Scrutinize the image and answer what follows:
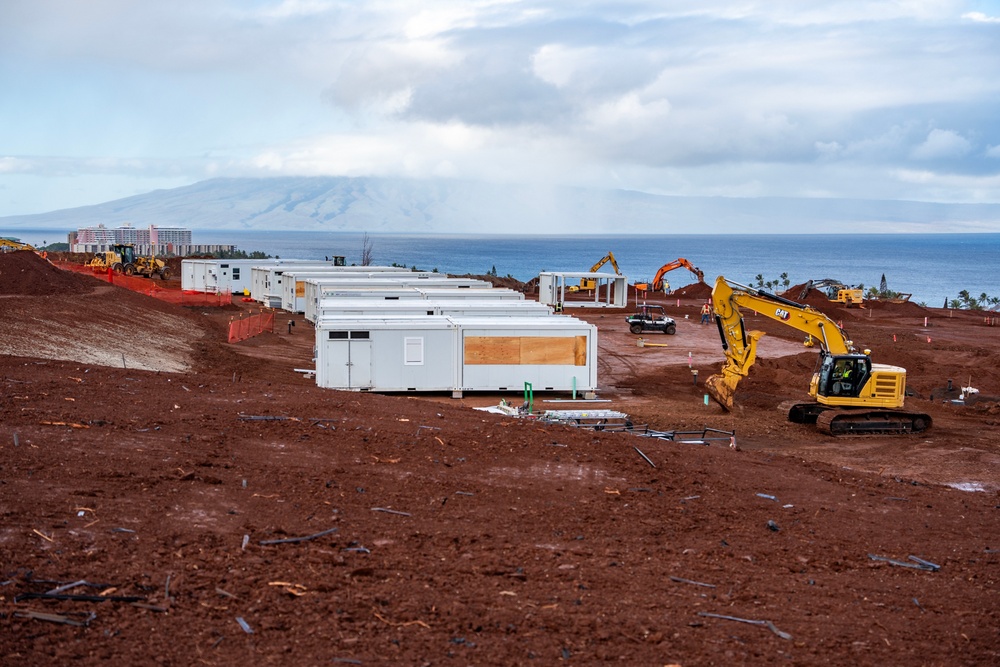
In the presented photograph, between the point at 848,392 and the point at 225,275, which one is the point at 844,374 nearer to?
the point at 848,392

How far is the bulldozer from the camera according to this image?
74625 millimetres

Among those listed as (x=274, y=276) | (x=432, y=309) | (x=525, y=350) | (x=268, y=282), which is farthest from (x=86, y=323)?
(x=268, y=282)

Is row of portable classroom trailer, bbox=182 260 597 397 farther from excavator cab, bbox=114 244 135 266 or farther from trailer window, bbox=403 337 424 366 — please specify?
excavator cab, bbox=114 244 135 266

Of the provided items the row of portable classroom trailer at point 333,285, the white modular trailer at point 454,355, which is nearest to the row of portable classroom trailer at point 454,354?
the white modular trailer at point 454,355

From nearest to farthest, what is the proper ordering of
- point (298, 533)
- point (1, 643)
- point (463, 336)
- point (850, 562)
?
point (1, 643), point (298, 533), point (850, 562), point (463, 336)

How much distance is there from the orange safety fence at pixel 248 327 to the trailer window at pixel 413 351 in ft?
53.1

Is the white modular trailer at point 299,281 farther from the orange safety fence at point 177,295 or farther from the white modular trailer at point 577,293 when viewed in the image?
the white modular trailer at point 577,293

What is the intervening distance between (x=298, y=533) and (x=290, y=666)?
8.97 ft

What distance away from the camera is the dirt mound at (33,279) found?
40719mm

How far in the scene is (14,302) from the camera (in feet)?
116

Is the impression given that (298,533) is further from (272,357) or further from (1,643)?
(272,357)

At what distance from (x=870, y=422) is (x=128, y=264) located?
63.6m

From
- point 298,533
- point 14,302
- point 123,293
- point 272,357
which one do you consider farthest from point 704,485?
point 123,293

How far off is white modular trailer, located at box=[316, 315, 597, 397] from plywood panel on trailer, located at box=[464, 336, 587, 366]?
0.03 meters
